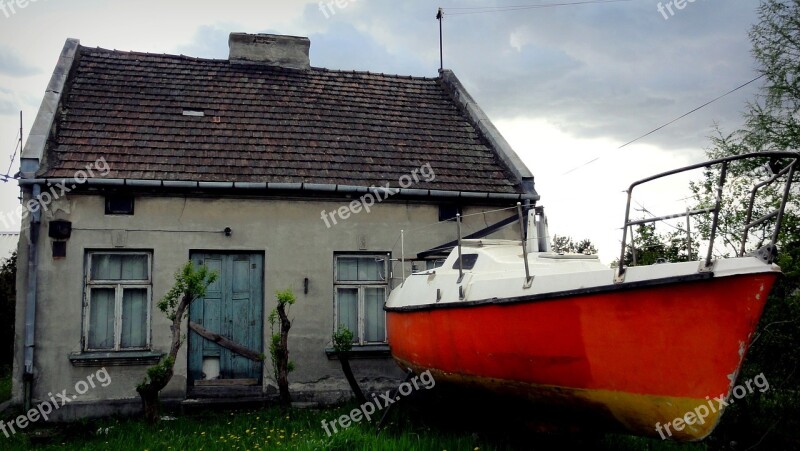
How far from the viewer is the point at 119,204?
389 inches

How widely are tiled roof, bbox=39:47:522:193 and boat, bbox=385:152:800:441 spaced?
4654 mm

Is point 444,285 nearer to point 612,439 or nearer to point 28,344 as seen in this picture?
point 612,439

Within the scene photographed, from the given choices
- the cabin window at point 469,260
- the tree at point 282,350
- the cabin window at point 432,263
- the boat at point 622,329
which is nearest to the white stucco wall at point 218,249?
the cabin window at point 432,263

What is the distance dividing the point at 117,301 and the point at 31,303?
3.60 ft

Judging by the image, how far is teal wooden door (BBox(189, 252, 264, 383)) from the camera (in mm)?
10016

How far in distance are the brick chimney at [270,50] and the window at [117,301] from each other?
517 centimetres

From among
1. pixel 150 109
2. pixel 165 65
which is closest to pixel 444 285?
pixel 150 109

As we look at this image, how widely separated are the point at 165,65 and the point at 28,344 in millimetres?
5828

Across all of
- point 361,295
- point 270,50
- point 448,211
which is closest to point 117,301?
point 361,295

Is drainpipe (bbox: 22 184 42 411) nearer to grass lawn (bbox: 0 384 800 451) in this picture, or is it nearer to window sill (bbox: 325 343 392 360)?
grass lawn (bbox: 0 384 800 451)

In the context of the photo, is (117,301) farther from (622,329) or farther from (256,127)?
(622,329)

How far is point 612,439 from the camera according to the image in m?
7.56

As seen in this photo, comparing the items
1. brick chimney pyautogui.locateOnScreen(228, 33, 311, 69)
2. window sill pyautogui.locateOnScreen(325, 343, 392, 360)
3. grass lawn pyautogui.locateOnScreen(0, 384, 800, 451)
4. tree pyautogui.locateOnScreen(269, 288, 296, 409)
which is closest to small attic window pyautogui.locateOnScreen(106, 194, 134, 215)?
tree pyautogui.locateOnScreen(269, 288, 296, 409)

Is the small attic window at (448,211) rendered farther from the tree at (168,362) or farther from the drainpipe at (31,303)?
the drainpipe at (31,303)
